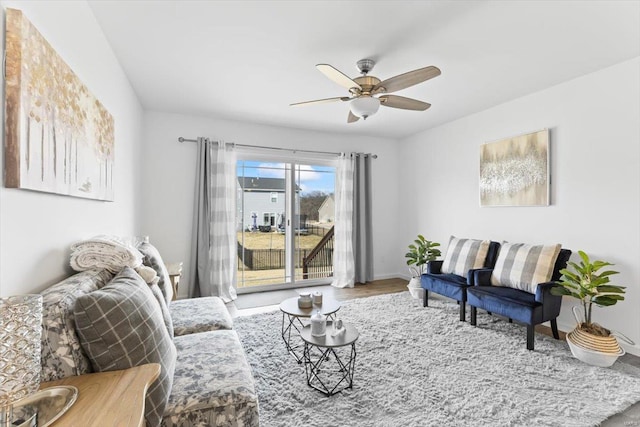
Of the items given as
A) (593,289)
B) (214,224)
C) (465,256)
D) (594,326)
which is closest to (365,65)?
(465,256)

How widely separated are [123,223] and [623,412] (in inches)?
162

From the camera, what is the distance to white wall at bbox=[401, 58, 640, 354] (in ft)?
8.59

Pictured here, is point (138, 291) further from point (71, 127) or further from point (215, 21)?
point (215, 21)

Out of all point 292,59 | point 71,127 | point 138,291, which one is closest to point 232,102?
point 292,59

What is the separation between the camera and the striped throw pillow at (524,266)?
2820mm

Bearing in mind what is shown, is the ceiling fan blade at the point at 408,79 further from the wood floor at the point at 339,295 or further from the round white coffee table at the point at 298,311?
the wood floor at the point at 339,295

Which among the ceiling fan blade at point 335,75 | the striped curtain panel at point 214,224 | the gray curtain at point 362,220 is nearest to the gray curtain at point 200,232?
the striped curtain panel at point 214,224

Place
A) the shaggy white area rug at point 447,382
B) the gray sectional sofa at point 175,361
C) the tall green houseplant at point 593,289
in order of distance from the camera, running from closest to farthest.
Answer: the gray sectional sofa at point 175,361
the shaggy white area rug at point 447,382
the tall green houseplant at point 593,289

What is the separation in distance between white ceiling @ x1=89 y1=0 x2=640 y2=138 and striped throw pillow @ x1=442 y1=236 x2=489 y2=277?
177 cm

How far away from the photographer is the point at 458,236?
4355mm

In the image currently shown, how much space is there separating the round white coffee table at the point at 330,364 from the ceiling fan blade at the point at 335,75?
6.16 feet

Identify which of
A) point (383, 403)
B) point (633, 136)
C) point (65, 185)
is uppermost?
point (633, 136)

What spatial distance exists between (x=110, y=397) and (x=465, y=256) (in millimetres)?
3634

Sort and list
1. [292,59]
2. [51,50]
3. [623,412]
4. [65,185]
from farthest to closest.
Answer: [292,59]
[623,412]
[65,185]
[51,50]
